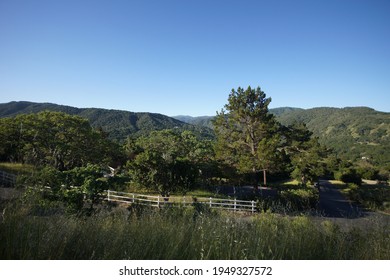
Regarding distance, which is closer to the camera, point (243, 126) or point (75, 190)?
point (75, 190)

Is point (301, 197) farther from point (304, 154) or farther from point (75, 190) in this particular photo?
point (75, 190)

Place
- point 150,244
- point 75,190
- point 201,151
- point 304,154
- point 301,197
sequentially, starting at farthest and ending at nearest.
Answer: point 201,151, point 304,154, point 301,197, point 75,190, point 150,244

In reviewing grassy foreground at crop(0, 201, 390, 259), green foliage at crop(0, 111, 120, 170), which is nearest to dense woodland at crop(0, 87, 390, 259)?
grassy foreground at crop(0, 201, 390, 259)

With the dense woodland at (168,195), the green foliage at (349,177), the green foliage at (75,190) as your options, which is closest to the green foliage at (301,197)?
the dense woodland at (168,195)

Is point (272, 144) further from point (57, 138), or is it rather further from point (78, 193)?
point (57, 138)

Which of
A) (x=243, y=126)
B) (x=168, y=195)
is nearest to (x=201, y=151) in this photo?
(x=243, y=126)

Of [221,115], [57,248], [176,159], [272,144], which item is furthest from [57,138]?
[57,248]

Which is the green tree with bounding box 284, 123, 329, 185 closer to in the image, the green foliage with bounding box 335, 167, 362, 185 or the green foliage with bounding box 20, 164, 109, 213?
the green foliage with bounding box 335, 167, 362, 185

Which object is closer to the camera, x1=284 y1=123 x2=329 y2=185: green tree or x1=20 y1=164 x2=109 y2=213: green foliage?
x1=20 y1=164 x2=109 y2=213: green foliage

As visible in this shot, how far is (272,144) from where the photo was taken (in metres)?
22.0

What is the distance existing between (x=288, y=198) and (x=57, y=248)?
2114cm

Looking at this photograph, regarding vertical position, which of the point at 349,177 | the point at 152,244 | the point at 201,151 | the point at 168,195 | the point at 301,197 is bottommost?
the point at 349,177
